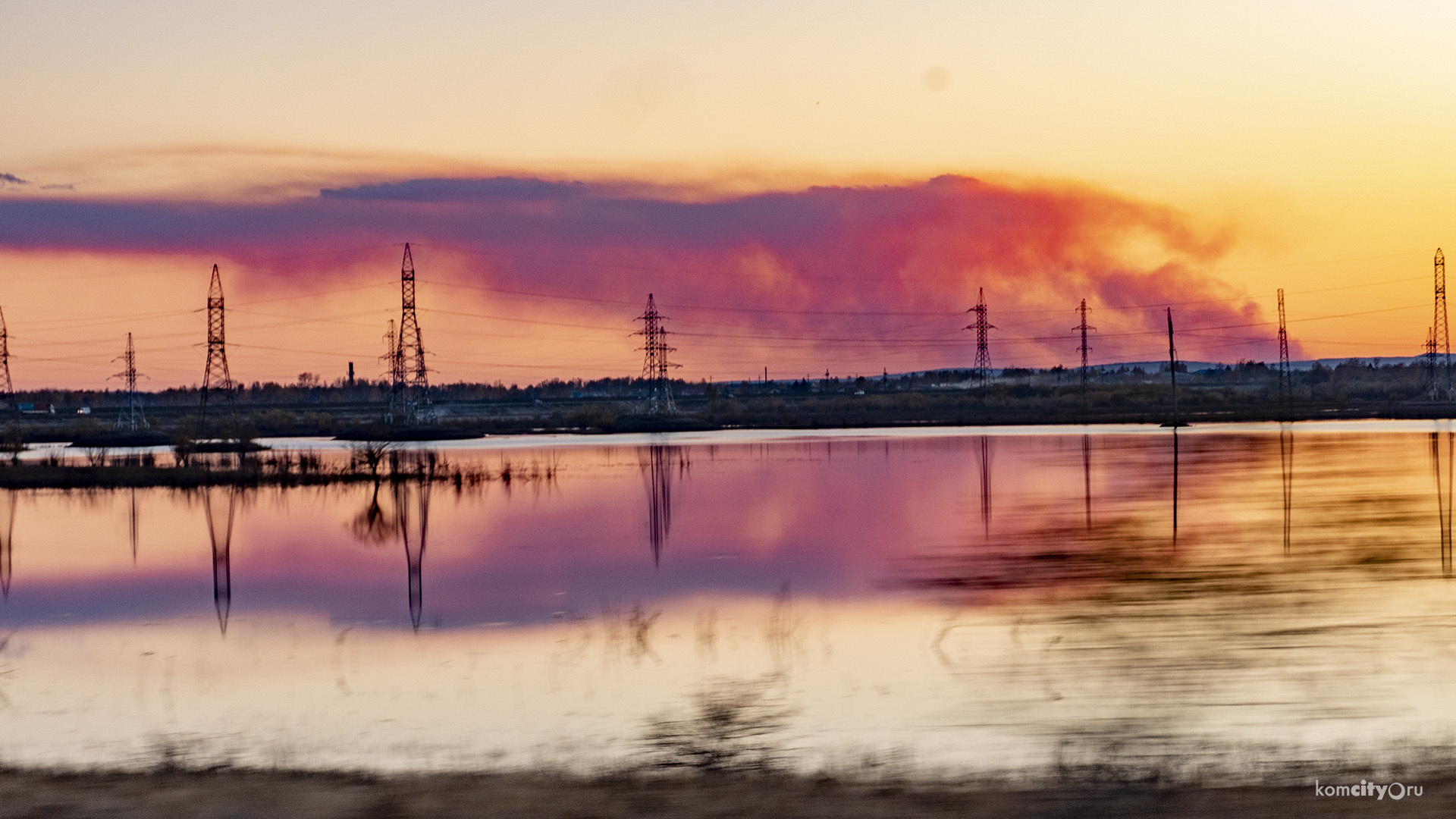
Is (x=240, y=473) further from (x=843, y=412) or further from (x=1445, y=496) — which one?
(x=843, y=412)

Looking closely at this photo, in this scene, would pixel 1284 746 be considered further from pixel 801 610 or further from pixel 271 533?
pixel 271 533

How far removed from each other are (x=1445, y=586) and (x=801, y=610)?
496 inches

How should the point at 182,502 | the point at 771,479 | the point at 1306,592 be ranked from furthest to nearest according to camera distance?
the point at 771,479 → the point at 182,502 → the point at 1306,592

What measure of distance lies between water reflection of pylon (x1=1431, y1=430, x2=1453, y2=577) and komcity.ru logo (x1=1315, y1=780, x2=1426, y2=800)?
16599 mm

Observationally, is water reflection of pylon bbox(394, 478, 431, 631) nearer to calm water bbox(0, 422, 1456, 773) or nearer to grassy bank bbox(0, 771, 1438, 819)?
calm water bbox(0, 422, 1456, 773)

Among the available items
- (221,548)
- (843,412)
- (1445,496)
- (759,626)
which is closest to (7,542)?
(221,548)

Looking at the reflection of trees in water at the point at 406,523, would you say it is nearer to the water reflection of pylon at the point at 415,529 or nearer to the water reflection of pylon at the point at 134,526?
the water reflection of pylon at the point at 415,529

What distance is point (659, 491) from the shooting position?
51969mm

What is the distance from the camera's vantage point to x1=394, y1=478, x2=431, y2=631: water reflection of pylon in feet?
87.1

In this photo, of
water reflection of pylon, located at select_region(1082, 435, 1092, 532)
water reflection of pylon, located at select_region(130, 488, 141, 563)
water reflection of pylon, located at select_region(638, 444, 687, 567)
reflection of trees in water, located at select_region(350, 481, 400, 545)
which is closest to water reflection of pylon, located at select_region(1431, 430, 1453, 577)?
water reflection of pylon, located at select_region(1082, 435, 1092, 532)

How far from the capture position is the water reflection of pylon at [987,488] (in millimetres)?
37347

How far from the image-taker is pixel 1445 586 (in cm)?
2373

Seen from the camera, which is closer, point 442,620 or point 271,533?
point 442,620

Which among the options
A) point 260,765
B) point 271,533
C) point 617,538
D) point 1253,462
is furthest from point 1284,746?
point 1253,462
